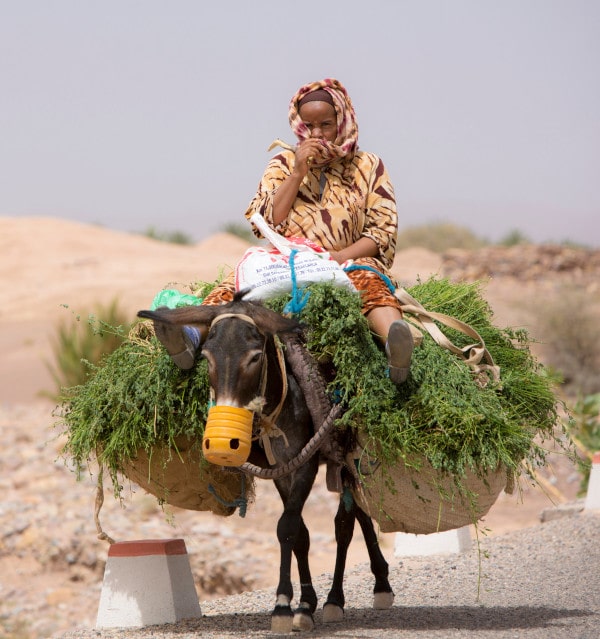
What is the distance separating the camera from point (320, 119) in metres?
6.54

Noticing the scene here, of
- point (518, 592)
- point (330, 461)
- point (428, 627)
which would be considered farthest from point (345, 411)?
point (518, 592)

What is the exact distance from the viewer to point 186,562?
709cm

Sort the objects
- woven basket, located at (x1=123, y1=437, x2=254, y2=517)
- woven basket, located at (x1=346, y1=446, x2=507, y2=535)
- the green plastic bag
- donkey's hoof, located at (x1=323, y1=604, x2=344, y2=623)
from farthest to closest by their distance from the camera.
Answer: donkey's hoof, located at (x1=323, y1=604, x2=344, y2=623)
the green plastic bag
woven basket, located at (x1=123, y1=437, x2=254, y2=517)
woven basket, located at (x1=346, y1=446, x2=507, y2=535)

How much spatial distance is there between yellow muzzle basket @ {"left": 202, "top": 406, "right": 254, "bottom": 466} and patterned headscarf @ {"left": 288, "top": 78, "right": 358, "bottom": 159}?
6.71 ft

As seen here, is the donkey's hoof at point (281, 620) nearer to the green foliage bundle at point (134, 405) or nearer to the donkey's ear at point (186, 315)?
the green foliage bundle at point (134, 405)

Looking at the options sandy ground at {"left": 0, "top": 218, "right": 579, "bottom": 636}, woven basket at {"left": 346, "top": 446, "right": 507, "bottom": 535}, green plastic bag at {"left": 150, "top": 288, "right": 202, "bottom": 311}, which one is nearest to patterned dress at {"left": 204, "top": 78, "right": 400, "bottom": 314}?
green plastic bag at {"left": 150, "top": 288, "right": 202, "bottom": 311}

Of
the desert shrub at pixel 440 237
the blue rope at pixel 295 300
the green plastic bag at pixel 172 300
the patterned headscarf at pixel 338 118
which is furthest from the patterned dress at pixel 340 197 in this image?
the desert shrub at pixel 440 237

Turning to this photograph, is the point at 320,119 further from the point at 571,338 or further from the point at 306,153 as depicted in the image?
the point at 571,338

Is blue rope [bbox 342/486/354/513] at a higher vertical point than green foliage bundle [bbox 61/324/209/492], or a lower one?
lower

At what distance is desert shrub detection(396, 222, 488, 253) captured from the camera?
7038cm

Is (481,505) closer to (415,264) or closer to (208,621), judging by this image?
(208,621)

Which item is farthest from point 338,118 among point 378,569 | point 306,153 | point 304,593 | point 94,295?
point 94,295

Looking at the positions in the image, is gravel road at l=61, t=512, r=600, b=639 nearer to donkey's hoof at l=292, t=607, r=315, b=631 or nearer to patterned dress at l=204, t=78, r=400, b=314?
donkey's hoof at l=292, t=607, r=315, b=631

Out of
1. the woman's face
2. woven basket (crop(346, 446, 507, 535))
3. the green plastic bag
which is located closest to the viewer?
woven basket (crop(346, 446, 507, 535))
